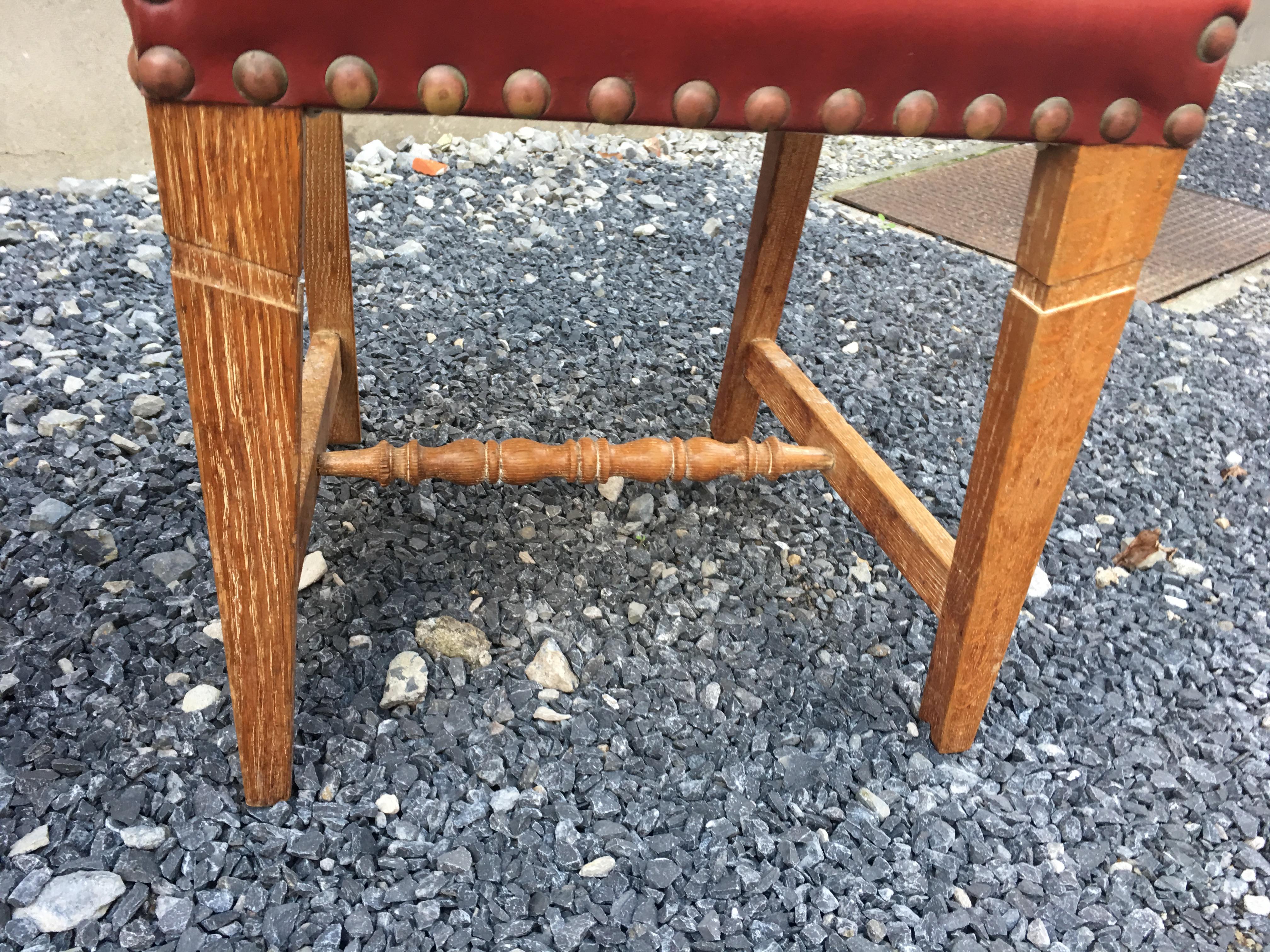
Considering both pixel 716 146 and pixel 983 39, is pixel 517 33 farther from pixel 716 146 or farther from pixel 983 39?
pixel 716 146

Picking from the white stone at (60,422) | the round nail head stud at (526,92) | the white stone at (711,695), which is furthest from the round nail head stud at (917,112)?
the white stone at (60,422)

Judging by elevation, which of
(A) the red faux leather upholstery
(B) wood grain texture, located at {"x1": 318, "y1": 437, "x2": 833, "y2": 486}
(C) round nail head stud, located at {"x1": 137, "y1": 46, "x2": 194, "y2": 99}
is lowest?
(B) wood grain texture, located at {"x1": 318, "y1": 437, "x2": 833, "y2": 486}

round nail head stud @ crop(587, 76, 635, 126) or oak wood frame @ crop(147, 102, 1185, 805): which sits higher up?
round nail head stud @ crop(587, 76, 635, 126)

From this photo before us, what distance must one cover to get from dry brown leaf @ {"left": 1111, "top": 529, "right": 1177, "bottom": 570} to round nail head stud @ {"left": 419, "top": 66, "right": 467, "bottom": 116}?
4.21ft

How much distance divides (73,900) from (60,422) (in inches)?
34.8

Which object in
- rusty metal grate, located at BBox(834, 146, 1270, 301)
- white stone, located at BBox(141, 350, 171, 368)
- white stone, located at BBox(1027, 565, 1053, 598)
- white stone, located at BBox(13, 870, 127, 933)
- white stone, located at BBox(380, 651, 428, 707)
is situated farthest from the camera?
rusty metal grate, located at BBox(834, 146, 1270, 301)

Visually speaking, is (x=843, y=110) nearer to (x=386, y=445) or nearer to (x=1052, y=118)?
(x=1052, y=118)

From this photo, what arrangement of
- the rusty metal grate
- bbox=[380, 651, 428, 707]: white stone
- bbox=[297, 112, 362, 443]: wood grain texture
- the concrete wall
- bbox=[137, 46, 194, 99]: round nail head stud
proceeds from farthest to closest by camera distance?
the rusty metal grate
the concrete wall
bbox=[297, 112, 362, 443]: wood grain texture
bbox=[380, 651, 428, 707]: white stone
bbox=[137, 46, 194, 99]: round nail head stud

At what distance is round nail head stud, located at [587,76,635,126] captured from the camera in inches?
26.5

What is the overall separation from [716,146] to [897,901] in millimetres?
2628

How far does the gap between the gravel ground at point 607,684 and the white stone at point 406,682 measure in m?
0.01

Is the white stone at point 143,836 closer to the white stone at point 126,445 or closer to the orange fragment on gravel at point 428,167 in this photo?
the white stone at point 126,445

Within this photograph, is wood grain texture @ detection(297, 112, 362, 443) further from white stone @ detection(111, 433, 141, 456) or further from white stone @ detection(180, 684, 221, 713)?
white stone @ detection(180, 684, 221, 713)

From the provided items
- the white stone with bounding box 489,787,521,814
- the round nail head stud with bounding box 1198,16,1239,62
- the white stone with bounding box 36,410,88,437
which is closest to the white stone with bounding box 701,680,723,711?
the white stone with bounding box 489,787,521,814
